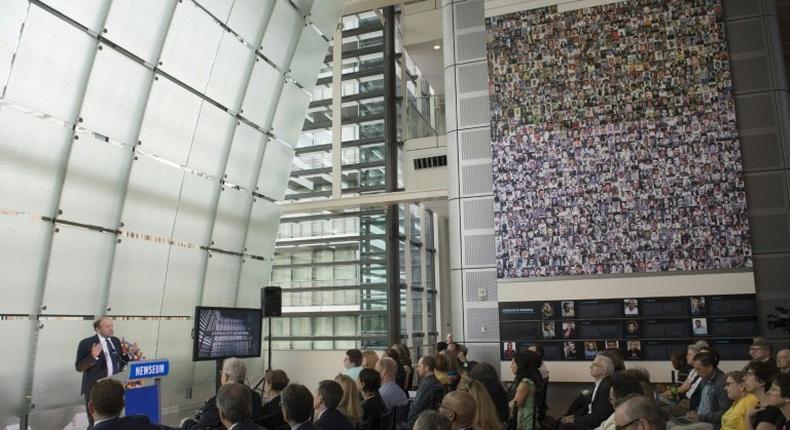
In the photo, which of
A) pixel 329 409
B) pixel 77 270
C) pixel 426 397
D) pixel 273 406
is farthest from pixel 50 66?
pixel 426 397

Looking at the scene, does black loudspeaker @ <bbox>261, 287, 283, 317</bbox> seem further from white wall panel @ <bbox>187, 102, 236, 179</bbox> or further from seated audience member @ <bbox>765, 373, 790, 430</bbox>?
seated audience member @ <bbox>765, 373, 790, 430</bbox>

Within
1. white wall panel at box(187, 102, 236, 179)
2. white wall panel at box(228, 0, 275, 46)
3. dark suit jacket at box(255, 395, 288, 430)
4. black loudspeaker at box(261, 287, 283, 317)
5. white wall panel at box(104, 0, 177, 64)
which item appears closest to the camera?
dark suit jacket at box(255, 395, 288, 430)

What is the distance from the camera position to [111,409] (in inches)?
142

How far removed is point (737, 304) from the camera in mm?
9781

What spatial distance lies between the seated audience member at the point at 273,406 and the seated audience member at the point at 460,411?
1.94 metres

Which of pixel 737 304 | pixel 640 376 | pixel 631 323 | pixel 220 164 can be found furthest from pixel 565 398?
pixel 220 164

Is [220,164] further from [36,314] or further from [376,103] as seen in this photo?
[376,103]

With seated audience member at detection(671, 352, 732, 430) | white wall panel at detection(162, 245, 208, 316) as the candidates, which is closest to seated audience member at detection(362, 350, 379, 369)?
white wall panel at detection(162, 245, 208, 316)

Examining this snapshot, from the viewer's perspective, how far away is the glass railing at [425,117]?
14.0 m

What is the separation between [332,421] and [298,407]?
0.51 m

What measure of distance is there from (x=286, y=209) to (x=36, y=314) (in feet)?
25.9

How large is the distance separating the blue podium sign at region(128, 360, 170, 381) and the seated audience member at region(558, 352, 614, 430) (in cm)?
424

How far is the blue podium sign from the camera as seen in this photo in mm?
6230

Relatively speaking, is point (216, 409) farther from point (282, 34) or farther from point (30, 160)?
point (282, 34)
